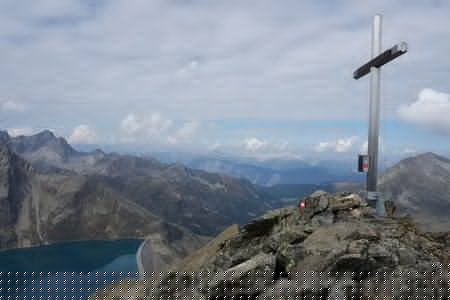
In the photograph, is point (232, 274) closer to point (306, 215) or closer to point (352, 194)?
point (306, 215)

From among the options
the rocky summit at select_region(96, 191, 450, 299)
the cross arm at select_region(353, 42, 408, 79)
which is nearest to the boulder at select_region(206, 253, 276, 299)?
the rocky summit at select_region(96, 191, 450, 299)

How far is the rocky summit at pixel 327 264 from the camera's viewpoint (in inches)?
490

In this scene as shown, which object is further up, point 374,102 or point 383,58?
point 383,58

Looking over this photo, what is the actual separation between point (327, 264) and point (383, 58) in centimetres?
1091

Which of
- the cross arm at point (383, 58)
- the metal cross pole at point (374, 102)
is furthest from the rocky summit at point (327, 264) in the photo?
the cross arm at point (383, 58)

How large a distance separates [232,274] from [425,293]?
605 cm

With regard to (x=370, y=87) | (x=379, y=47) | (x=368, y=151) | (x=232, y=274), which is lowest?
(x=232, y=274)

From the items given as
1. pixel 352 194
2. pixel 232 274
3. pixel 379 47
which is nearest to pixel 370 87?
pixel 379 47

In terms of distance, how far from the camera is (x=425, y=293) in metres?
11.9

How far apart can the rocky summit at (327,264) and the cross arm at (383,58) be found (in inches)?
Result: 267

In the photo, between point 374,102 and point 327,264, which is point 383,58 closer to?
point 374,102

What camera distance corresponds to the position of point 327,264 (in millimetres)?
13617

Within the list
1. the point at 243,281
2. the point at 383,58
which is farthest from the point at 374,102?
the point at 243,281

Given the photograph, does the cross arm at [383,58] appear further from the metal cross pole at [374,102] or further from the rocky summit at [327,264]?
the rocky summit at [327,264]
